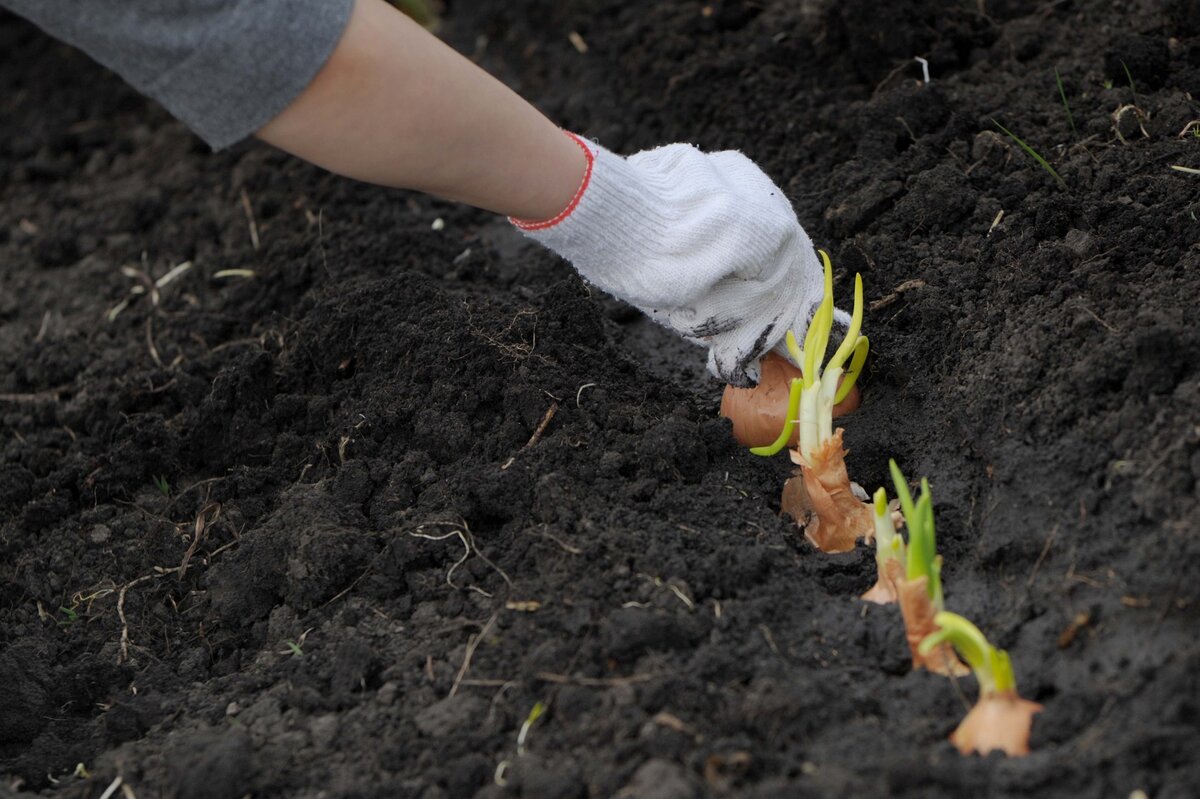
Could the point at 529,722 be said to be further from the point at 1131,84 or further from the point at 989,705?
the point at 1131,84

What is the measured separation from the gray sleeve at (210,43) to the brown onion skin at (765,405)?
853 millimetres

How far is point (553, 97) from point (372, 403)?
1.38 meters

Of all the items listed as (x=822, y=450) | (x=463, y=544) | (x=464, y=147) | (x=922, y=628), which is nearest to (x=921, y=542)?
(x=922, y=628)

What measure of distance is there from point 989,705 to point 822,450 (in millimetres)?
489

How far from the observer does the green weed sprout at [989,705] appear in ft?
4.56

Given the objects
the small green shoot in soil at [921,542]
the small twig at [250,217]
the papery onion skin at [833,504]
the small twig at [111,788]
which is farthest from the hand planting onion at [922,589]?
the small twig at [250,217]

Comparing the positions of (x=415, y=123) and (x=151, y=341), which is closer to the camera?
(x=415, y=123)

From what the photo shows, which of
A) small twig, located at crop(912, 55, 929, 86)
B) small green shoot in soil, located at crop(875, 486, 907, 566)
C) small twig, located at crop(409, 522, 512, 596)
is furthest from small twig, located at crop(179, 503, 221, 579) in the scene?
small twig, located at crop(912, 55, 929, 86)

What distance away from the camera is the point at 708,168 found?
1.95 meters

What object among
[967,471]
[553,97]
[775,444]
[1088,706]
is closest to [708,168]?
[775,444]

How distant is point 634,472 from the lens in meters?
1.90

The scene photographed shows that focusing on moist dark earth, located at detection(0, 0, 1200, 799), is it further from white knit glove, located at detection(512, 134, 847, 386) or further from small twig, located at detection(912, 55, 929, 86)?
white knit glove, located at detection(512, 134, 847, 386)

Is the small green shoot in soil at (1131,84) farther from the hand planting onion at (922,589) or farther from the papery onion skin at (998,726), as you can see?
the papery onion skin at (998,726)

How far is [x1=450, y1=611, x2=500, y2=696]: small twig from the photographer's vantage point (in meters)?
1.62
